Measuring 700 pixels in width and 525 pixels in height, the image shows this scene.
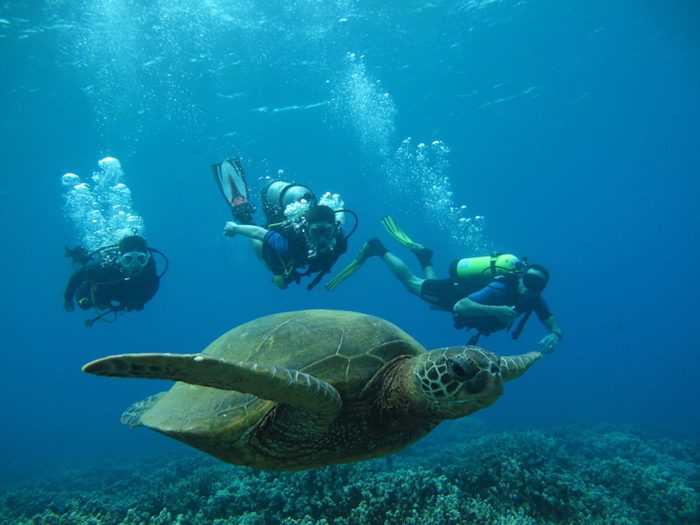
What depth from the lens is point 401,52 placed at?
25.1 meters

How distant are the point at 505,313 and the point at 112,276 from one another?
33.1 feet

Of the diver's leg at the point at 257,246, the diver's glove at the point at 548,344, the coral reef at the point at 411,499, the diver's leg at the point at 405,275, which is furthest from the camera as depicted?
the diver's leg at the point at 405,275

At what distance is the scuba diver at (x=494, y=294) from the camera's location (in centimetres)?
909

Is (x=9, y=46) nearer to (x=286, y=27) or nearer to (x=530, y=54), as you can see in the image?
(x=286, y=27)

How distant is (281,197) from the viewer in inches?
390

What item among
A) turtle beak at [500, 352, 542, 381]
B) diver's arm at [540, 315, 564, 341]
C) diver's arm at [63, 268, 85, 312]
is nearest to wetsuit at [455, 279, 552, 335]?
diver's arm at [540, 315, 564, 341]

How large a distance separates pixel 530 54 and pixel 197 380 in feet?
106

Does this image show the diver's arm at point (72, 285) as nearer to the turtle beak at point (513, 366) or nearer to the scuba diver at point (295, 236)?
the scuba diver at point (295, 236)

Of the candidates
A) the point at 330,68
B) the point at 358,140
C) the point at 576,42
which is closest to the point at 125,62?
the point at 330,68

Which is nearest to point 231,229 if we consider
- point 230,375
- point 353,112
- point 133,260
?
point 133,260

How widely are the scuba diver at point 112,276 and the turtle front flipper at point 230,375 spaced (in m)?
9.24

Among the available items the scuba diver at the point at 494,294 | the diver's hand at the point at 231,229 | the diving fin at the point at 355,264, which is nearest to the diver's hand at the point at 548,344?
the scuba diver at the point at 494,294

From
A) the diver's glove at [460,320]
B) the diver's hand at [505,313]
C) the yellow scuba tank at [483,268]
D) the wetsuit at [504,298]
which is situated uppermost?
the yellow scuba tank at [483,268]

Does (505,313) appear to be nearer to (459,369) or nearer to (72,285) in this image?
(459,369)
